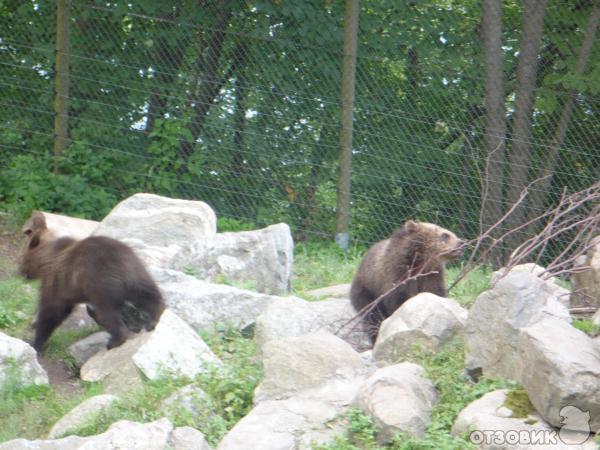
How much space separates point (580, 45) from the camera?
13.1 metres

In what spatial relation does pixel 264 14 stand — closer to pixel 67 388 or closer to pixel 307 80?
pixel 307 80

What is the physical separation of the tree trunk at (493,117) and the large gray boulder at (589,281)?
3.25 meters

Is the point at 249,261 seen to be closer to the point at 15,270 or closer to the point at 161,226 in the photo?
the point at 161,226

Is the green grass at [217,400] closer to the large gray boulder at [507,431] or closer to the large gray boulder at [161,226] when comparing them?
the large gray boulder at [507,431]

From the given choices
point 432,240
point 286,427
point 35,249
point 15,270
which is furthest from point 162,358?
point 15,270

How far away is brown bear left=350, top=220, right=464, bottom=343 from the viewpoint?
859 cm

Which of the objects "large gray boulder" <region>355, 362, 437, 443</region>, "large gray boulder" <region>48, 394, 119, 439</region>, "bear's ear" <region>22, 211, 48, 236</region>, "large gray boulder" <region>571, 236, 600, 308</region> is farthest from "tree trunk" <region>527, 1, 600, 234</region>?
"large gray boulder" <region>48, 394, 119, 439</region>

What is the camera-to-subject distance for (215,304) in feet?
26.6

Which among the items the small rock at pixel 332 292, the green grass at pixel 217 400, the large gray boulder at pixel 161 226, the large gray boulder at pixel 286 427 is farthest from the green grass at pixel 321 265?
the large gray boulder at pixel 286 427

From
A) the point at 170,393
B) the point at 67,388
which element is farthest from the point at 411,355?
the point at 67,388

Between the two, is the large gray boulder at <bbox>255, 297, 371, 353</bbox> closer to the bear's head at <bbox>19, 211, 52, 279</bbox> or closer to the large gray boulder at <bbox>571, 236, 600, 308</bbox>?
the large gray boulder at <bbox>571, 236, 600, 308</bbox>

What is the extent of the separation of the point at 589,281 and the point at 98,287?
3548 mm

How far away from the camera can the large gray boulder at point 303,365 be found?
6363 millimetres

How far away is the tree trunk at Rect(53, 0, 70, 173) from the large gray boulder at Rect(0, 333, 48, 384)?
5174mm
